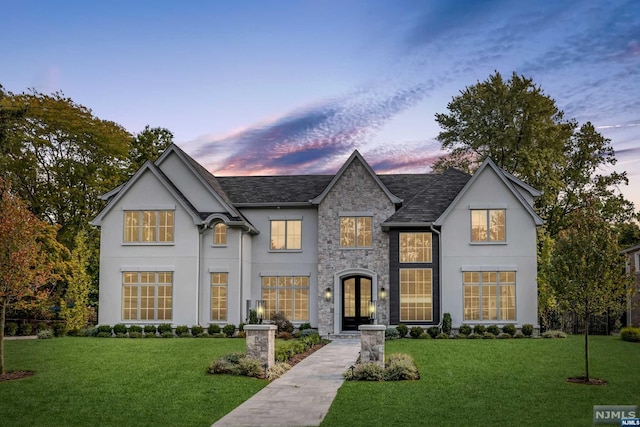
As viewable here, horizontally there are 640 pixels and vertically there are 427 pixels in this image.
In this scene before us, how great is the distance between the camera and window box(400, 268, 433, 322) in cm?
2956

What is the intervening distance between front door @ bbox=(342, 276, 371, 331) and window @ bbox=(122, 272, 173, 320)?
8095 millimetres

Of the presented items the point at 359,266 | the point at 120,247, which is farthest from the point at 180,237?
the point at 359,266

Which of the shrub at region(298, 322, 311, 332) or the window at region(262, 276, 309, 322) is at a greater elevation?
the window at region(262, 276, 309, 322)

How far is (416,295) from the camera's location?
29750 millimetres

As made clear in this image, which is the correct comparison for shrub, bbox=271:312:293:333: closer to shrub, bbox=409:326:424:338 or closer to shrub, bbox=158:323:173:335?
shrub, bbox=158:323:173:335

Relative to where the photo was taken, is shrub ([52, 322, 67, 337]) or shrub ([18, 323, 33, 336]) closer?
shrub ([52, 322, 67, 337])

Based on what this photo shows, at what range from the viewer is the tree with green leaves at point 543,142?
39375 millimetres

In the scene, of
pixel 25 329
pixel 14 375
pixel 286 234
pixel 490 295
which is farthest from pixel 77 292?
pixel 490 295

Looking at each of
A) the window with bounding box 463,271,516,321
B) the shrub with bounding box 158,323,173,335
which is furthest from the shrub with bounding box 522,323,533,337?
the shrub with bounding box 158,323,173,335

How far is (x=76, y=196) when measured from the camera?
3697 centimetres

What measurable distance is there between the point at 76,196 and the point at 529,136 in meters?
27.0

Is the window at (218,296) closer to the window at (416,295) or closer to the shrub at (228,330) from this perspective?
the shrub at (228,330)

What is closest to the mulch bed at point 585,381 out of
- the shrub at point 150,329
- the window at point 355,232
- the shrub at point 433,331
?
the shrub at point 433,331

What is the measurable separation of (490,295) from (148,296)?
1558 cm
